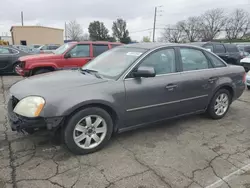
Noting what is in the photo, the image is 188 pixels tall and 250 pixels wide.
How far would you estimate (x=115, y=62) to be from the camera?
11.6 feet

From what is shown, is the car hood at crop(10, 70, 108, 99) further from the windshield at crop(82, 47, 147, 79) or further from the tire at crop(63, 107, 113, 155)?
the tire at crop(63, 107, 113, 155)

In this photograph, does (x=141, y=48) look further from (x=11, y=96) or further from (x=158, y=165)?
(x=11, y=96)

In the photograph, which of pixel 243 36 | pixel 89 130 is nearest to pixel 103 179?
pixel 89 130

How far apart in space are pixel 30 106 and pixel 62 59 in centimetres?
468

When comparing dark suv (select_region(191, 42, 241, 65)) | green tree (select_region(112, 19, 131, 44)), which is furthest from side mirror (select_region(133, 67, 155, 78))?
green tree (select_region(112, 19, 131, 44))

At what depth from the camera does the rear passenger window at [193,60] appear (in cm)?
382

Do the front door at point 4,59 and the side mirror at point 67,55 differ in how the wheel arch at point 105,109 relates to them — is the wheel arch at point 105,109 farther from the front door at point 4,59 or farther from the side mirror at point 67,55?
the front door at point 4,59

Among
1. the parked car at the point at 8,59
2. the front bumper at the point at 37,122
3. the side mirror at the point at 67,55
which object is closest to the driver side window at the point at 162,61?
the front bumper at the point at 37,122

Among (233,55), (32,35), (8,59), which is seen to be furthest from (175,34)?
(8,59)

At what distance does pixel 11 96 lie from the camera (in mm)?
3016

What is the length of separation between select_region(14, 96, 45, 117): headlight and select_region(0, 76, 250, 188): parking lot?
25.8 inches

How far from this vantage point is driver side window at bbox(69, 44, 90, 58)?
727cm

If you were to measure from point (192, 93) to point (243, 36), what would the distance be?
65808mm

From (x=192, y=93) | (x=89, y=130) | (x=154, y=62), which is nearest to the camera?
(x=89, y=130)
